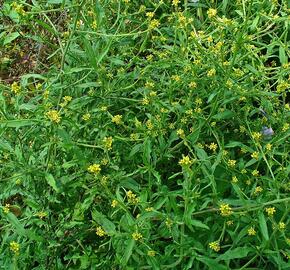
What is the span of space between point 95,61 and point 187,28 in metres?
0.60

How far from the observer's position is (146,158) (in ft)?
7.99

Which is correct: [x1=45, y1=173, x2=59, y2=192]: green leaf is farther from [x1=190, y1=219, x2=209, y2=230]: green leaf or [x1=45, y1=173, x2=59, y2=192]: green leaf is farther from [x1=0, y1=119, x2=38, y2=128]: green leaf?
[x1=190, y1=219, x2=209, y2=230]: green leaf

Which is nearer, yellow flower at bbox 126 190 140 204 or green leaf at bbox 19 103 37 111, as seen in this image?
yellow flower at bbox 126 190 140 204

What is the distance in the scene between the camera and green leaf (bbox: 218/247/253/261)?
2.35 meters

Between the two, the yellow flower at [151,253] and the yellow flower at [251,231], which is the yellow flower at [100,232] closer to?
the yellow flower at [151,253]

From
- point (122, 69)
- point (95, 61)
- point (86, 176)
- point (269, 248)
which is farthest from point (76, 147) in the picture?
point (269, 248)

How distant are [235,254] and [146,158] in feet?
1.43

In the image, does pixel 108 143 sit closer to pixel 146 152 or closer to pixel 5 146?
pixel 146 152

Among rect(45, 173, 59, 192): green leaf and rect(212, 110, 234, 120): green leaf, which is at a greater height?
rect(45, 173, 59, 192): green leaf

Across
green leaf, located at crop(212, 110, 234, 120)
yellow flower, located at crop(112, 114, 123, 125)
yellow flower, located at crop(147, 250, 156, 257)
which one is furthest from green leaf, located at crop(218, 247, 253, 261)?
yellow flower, located at crop(112, 114, 123, 125)

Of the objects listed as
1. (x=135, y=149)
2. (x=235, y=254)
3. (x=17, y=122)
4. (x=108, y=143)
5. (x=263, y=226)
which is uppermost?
(x=17, y=122)

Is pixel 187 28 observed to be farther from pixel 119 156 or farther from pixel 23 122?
pixel 23 122

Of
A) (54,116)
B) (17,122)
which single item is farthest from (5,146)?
(54,116)

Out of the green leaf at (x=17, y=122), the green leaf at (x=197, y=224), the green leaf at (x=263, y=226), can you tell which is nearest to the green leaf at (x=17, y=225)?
the green leaf at (x=17, y=122)
